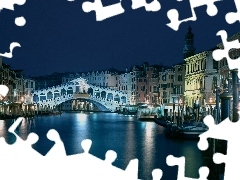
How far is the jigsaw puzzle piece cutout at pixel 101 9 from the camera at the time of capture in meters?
2.49

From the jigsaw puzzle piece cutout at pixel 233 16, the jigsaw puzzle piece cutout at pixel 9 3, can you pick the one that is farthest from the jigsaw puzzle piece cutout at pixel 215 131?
the jigsaw puzzle piece cutout at pixel 9 3

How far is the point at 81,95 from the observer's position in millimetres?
39625

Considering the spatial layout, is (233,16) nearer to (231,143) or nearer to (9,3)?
(9,3)

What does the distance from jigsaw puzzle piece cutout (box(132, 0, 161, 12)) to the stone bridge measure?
3673cm

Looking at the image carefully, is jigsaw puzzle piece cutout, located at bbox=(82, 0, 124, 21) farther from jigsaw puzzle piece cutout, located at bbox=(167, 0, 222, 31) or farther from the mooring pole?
the mooring pole

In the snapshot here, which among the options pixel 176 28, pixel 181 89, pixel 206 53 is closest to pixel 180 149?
pixel 176 28

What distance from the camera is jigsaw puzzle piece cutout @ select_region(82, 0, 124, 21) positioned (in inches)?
98.0

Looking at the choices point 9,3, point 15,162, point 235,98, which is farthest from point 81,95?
point 9,3

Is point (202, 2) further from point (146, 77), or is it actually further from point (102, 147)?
point (146, 77)

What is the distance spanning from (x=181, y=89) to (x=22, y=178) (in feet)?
79.6

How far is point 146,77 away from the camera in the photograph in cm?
4047

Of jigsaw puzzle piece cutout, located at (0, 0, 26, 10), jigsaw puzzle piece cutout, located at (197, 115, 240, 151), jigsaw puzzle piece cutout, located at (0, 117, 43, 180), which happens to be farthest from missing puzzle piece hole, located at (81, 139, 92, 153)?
jigsaw puzzle piece cutout, located at (0, 117, 43, 180)

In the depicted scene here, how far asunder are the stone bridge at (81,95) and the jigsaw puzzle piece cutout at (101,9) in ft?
120

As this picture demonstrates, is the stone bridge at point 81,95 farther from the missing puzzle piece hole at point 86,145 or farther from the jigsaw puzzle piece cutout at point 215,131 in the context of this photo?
the missing puzzle piece hole at point 86,145
